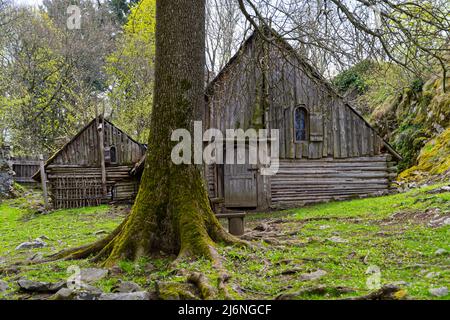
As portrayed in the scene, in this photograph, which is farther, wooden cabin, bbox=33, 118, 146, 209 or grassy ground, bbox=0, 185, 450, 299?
wooden cabin, bbox=33, 118, 146, 209

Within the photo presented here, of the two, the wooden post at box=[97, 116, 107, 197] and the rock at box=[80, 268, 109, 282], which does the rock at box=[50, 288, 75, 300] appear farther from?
the wooden post at box=[97, 116, 107, 197]

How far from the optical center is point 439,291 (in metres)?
3.45

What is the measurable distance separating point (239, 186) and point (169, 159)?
956cm

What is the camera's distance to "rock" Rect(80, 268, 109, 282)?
4621 mm

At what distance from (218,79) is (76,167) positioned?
30.4 ft

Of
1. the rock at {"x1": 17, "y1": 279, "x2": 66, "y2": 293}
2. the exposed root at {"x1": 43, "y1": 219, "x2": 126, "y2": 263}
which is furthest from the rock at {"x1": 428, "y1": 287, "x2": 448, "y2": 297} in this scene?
the exposed root at {"x1": 43, "y1": 219, "x2": 126, "y2": 263}

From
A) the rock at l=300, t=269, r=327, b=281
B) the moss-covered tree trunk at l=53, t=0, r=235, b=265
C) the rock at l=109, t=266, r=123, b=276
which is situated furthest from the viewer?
the moss-covered tree trunk at l=53, t=0, r=235, b=265

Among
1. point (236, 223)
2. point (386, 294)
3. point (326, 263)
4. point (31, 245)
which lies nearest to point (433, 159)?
point (236, 223)

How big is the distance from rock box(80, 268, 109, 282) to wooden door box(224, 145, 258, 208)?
33.1ft

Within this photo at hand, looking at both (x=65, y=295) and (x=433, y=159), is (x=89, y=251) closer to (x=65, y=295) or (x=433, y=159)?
(x=65, y=295)

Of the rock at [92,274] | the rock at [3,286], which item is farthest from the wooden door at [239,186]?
the rock at [3,286]

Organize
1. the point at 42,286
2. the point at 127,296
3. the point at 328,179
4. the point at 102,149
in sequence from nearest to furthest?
the point at 127,296
the point at 42,286
the point at 328,179
the point at 102,149

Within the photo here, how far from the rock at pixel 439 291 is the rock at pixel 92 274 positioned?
346 cm
